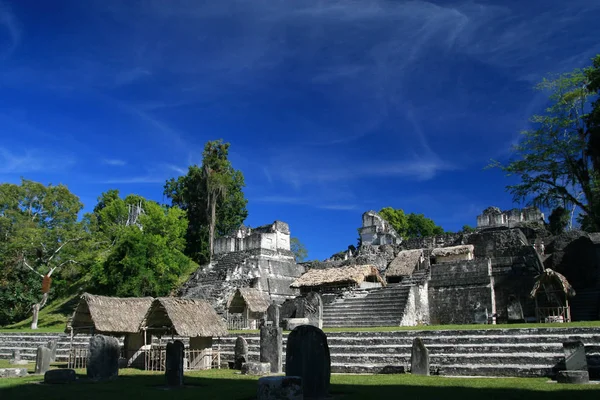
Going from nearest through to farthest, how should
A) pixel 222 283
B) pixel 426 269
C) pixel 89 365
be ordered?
1. pixel 89 365
2. pixel 426 269
3. pixel 222 283

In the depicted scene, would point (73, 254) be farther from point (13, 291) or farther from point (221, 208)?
point (221, 208)

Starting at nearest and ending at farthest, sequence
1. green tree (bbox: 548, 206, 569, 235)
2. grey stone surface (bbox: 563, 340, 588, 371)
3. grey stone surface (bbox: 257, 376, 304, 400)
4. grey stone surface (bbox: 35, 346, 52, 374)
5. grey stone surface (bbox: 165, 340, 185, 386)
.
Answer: grey stone surface (bbox: 257, 376, 304, 400) → grey stone surface (bbox: 563, 340, 588, 371) → grey stone surface (bbox: 165, 340, 185, 386) → grey stone surface (bbox: 35, 346, 52, 374) → green tree (bbox: 548, 206, 569, 235)

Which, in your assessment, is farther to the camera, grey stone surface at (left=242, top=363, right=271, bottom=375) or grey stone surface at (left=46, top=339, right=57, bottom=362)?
grey stone surface at (left=46, top=339, right=57, bottom=362)

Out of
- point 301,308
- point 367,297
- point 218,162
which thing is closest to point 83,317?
point 301,308

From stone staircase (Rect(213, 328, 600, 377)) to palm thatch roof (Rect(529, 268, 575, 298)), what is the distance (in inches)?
242

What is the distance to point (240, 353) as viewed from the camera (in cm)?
1616

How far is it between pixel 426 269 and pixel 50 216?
85.8ft

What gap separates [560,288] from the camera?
18.0m

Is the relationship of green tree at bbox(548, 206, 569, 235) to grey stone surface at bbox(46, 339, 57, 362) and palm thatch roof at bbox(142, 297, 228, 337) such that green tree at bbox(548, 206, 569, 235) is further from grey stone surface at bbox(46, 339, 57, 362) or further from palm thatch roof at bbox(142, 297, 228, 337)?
grey stone surface at bbox(46, 339, 57, 362)

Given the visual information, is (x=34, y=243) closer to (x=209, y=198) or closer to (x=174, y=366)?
(x=209, y=198)

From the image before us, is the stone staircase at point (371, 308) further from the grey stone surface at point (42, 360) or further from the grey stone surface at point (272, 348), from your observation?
the grey stone surface at point (42, 360)

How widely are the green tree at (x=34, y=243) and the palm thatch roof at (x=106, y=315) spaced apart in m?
13.8

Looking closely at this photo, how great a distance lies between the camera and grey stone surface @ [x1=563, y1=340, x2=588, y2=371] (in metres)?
9.88

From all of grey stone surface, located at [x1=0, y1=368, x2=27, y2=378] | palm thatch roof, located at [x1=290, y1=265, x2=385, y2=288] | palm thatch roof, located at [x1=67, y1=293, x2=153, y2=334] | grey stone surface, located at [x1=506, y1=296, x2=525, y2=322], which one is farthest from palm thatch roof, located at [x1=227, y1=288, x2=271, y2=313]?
grey stone surface, located at [x1=0, y1=368, x2=27, y2=378]
